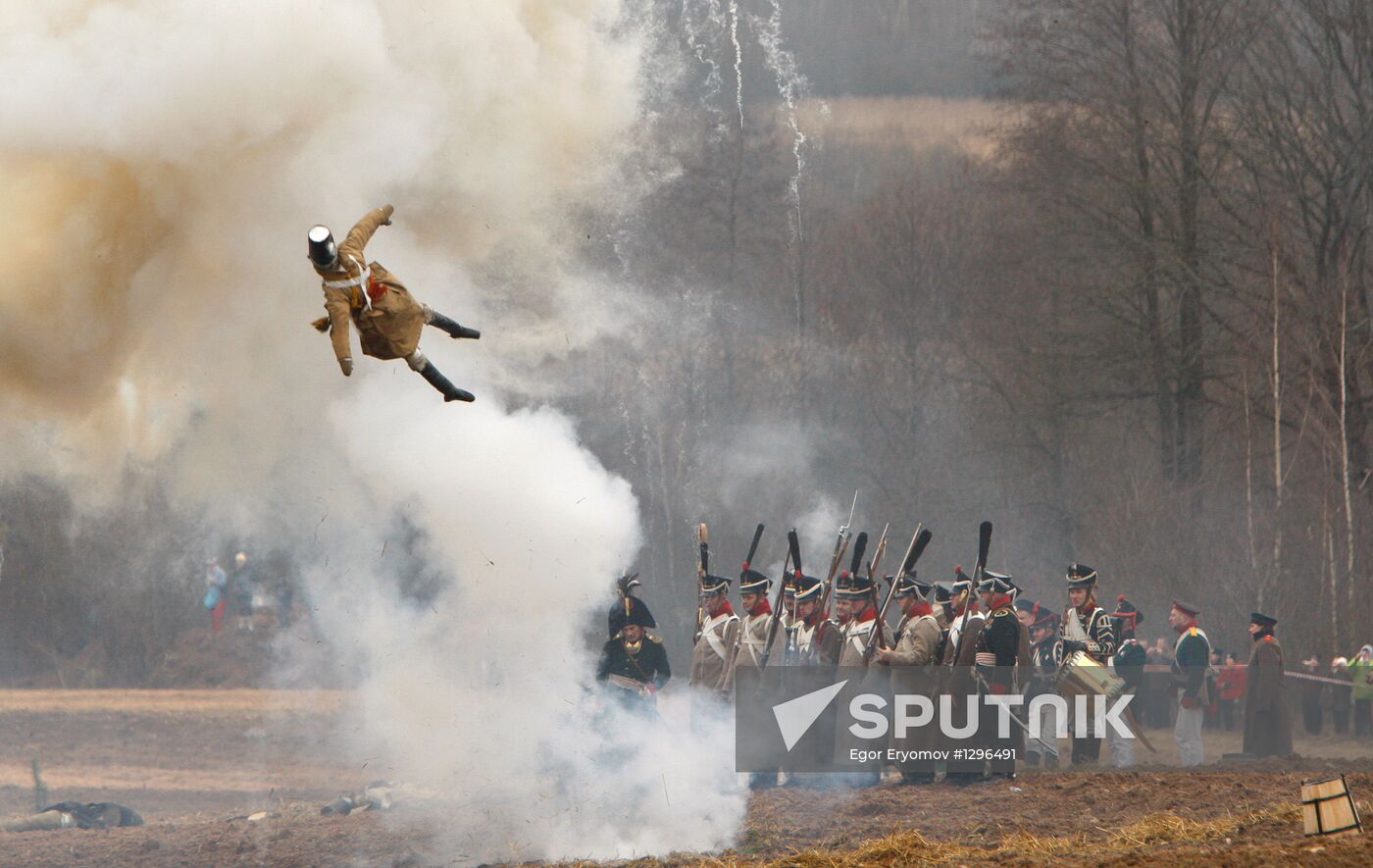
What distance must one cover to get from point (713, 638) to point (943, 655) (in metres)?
2.58

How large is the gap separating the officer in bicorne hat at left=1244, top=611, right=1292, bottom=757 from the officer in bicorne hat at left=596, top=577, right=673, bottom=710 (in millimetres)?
6883

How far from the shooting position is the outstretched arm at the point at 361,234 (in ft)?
39.8

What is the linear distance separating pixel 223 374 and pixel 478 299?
3425mm

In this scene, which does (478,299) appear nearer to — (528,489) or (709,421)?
(528,489)

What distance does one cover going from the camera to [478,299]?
1875 centimetres

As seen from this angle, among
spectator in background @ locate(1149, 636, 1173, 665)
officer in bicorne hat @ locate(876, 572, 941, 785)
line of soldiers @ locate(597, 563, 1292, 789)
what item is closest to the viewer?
officer in bicorne hat @ locate(876, 572, 941, 785)

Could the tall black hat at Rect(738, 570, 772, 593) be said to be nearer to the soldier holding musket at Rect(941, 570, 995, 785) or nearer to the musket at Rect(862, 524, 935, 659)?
the musket at Rect(862, 524, 935, 659)

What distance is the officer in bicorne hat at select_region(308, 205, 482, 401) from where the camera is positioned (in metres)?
11.9

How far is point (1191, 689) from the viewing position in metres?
17.7

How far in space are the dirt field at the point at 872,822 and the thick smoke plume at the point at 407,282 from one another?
87cm

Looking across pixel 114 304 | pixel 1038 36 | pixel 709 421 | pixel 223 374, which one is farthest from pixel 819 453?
pixel 114 304

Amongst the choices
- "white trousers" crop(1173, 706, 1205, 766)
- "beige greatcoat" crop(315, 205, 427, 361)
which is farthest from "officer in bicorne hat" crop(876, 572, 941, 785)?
"beige greatcoat" crop(315, 205, 427, 361)

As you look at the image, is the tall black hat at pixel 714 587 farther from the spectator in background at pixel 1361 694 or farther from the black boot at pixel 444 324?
the spectator in background at pixel 1361 694

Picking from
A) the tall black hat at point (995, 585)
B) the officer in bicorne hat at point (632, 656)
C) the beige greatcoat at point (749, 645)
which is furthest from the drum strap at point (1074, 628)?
the officer in bicorne hat at point (632, 656)
